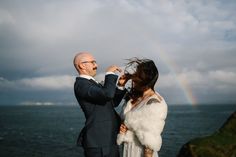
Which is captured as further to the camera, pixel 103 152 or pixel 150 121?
pixel 103 152

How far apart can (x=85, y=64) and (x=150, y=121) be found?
4.42ft

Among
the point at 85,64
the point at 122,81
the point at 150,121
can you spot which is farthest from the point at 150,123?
the point at 85,64

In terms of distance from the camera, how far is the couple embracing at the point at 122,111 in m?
5.13

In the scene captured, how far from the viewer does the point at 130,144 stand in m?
5.46

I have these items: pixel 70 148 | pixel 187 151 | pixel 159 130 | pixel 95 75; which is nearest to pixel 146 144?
pixel 159 130

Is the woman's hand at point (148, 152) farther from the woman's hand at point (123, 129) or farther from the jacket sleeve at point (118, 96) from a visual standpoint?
the jacket sleeve at point (118, 96)

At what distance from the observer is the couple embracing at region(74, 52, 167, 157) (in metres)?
5.13

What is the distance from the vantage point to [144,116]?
515 centimetres

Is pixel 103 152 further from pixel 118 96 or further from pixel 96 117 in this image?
pixel 118 96

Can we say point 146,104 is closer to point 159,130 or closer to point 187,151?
point 159,130

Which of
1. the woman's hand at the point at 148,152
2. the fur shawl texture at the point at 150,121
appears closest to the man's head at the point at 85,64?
the fur shawl texture at the point at 150,121

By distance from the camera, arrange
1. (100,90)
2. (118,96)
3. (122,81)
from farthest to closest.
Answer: (118,96)
(122,81)
(100,90)

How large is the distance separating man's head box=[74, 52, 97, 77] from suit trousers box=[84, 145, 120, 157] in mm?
1190

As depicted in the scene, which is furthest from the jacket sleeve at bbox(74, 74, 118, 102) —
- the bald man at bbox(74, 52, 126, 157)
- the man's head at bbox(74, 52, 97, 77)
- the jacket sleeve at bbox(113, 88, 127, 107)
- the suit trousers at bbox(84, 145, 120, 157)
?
the suit trousers at bbox(84, 145, 120, 157)
